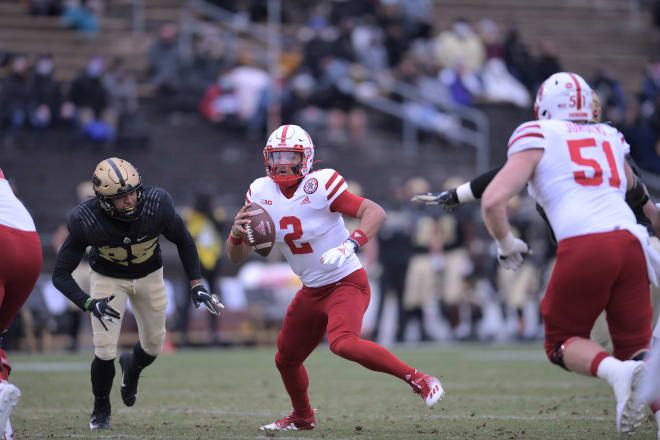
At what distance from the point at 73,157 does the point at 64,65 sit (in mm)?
2628

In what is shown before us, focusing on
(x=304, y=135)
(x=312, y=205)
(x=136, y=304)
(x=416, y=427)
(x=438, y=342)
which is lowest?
(x=438, y=342)

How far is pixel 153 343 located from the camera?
261 inches

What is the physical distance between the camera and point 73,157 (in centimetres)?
1577

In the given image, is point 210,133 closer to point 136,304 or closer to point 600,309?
point 136,304

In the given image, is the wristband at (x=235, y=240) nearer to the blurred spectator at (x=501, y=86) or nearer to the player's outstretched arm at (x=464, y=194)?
the player's outstretched arm at (x=464, y=194)

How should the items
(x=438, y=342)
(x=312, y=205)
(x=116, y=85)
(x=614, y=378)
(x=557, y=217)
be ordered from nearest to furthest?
(x=614, y=378) → (x=557, y=217) → (x=312, y=205) → (x=438, y=342) → (x=116, y=85)

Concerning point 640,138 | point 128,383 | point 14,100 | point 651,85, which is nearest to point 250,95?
point 14,100

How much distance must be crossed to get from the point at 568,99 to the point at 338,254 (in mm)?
1454

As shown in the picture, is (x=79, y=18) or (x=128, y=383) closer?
(x=128, y=383)

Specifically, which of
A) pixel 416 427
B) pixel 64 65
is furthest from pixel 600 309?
pixel 64 65

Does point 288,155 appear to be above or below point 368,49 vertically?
below

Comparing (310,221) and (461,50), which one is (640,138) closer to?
(461,50)

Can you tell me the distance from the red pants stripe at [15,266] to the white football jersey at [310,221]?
4.56ft

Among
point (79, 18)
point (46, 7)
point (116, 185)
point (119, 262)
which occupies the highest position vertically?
point (46, 7)
